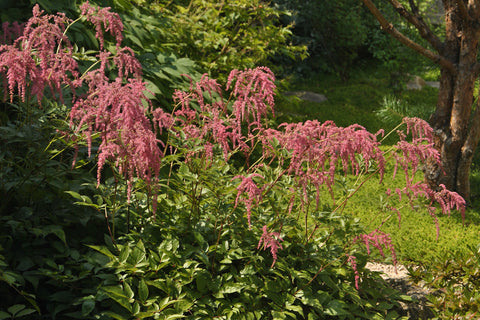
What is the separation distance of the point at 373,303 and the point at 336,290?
41cm

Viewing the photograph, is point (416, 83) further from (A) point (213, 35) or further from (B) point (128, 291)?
(B) point (128, 291)

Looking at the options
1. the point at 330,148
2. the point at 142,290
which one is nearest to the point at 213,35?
the point at 330,148

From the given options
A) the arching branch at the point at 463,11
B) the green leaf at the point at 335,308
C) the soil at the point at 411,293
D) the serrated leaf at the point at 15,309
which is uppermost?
the arching branch at the point at 463,11

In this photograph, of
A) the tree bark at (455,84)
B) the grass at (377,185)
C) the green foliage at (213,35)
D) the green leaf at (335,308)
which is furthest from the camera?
the green foliage at (213,35)

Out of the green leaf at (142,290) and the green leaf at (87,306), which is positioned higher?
the green leaf at (142,290)

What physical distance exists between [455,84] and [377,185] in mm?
1555

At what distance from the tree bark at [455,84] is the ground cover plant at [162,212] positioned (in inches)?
95.5

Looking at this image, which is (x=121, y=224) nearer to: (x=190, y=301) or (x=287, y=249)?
(x=190, y=301)

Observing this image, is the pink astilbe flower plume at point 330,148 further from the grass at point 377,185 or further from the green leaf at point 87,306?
the green leaf at point 87,306

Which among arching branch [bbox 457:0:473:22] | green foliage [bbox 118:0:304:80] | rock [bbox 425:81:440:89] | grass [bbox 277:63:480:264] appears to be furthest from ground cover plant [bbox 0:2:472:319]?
rock [bbox 425:81:440:89]

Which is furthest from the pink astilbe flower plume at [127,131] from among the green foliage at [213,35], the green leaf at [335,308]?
the green foliage at [213,35]

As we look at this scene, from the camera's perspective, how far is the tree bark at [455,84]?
5102 millimetres

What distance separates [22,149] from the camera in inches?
126

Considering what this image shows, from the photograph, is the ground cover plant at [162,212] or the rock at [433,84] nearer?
the ground cover plant at [162,212]
